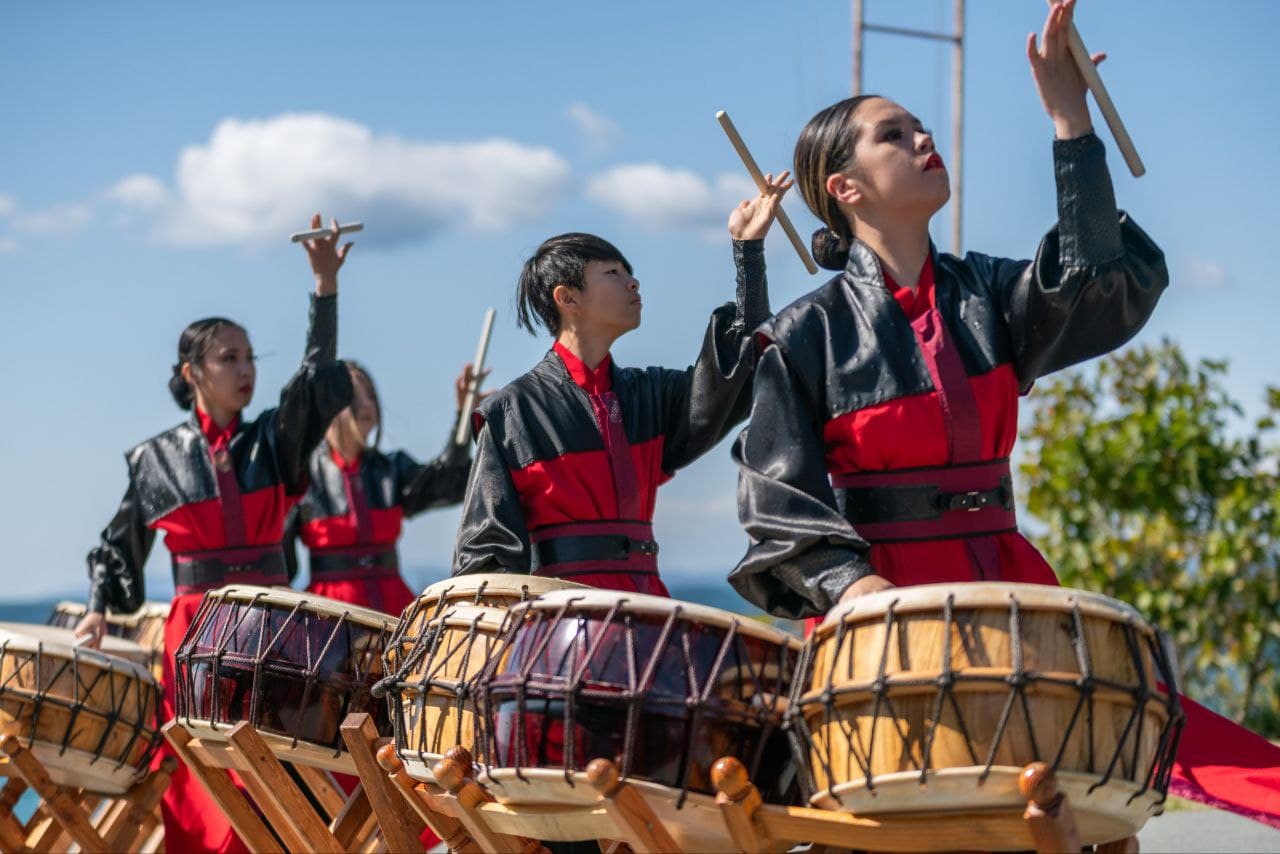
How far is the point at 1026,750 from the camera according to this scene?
2.07 metres

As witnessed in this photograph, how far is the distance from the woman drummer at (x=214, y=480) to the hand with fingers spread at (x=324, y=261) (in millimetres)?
54

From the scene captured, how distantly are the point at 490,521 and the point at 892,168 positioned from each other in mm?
1110

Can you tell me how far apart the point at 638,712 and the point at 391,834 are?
1.05 meters

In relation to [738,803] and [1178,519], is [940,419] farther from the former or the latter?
[1178,519]

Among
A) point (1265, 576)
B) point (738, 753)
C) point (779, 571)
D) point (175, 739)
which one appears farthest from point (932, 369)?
point (1265, 576)

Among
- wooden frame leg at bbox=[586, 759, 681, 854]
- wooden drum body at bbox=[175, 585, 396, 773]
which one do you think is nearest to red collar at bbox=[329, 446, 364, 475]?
wooden drum body at bbox=[175, 585, 396, 773]

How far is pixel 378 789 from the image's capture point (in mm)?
3221

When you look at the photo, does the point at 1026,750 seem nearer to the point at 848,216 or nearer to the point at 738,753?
the point at 738,753

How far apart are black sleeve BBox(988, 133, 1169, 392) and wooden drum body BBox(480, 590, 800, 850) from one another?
2.04 feet

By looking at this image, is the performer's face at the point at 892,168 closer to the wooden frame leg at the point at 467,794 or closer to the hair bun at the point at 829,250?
the hair bun at the point at 829,250

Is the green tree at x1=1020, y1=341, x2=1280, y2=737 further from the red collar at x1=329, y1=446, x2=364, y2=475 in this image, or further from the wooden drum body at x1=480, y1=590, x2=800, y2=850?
the wooden drum body at x1=480, y1=590, x2=800, y2=850

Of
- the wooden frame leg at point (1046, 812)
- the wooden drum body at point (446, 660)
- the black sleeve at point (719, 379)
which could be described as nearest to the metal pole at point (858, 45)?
the black sleeve at point (719, 379)

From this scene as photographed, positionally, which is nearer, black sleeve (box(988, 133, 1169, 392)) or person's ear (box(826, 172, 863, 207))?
black sleeve (box(988, 133, 1169, 392))

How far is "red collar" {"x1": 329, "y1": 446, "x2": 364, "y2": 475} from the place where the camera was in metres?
6.45
